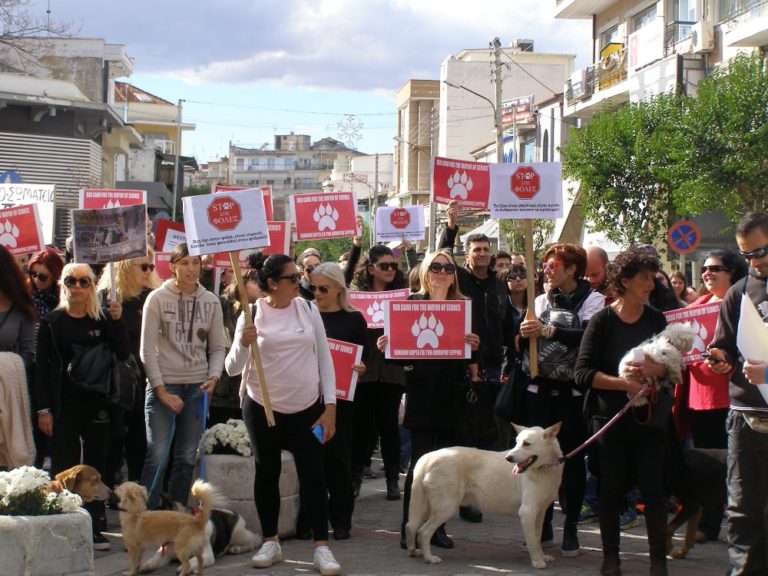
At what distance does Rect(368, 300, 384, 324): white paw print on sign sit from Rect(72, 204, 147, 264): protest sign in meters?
2.50

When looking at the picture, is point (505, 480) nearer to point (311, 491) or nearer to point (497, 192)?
point (311, 491)

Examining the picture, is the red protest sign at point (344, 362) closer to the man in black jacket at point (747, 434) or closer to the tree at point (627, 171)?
the man in black jacket at point (747, 434)

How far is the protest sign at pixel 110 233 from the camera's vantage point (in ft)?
26.6

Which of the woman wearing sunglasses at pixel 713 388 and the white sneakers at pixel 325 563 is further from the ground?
the woman wearing sunglasses at pixel 713 388

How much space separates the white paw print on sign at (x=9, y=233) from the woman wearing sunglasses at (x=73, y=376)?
402cm

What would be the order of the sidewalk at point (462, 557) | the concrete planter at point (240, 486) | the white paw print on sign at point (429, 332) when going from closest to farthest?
1. the sidewalk at point (462, 557)
2. the concrete planter at point (240, 486)
3. the white paw print on sign at point (429, 332)

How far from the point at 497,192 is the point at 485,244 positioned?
94 cm

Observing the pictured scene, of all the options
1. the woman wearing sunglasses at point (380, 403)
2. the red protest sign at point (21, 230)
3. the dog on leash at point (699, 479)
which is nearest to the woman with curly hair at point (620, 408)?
the dog on leash at point (699, 479)

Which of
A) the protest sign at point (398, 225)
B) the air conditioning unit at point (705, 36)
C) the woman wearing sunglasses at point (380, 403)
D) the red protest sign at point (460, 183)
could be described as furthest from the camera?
the air conditioning unit at point (705, 36)

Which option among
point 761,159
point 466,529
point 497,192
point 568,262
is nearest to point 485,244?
point 497,192

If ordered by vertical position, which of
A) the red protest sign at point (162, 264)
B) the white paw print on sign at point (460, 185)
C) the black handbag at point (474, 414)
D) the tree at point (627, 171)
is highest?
the tree at point (627, 171)

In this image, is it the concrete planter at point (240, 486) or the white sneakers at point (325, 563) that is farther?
the concrete planter at point (240, 486)

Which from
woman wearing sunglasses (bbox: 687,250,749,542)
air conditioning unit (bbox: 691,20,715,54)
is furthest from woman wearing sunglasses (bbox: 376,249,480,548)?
air conditioning unit (bbox: 691,20,715,54)

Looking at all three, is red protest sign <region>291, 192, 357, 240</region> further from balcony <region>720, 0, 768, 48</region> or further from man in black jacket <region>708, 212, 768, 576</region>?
balcony <region>720, 0, 768, 48</region>
